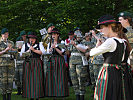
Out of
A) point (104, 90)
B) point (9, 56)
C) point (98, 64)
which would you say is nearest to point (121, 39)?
point (104, 90)

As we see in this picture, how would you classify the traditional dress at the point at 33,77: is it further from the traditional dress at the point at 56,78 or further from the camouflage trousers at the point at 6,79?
the camouflage trousers at the point at 6,79

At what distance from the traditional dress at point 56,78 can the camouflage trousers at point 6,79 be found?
93cm

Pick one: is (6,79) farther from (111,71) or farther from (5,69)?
(111,71)

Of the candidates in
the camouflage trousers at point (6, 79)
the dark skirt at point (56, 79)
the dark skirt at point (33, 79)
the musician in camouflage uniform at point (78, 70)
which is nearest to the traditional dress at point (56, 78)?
the dark skirt at point (56, 79)

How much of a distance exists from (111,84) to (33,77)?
328cm

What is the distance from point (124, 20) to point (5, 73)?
329cm

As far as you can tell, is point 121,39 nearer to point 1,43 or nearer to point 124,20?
point 124,20

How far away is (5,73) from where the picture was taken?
6.35 meters

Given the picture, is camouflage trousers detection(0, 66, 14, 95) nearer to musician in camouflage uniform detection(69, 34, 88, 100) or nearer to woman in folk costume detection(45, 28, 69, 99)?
woman in folk costume detection(45, 28, 69, 99)

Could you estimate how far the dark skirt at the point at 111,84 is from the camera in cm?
351

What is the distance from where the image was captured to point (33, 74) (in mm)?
6461

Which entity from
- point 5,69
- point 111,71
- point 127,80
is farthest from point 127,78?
point 5,69

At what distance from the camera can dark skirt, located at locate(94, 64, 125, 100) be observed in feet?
11.5

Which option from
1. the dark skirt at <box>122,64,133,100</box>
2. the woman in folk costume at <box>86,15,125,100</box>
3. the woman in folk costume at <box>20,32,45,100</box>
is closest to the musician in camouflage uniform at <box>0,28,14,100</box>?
the woman in folk costume at <box>20,32,45,100</box>
